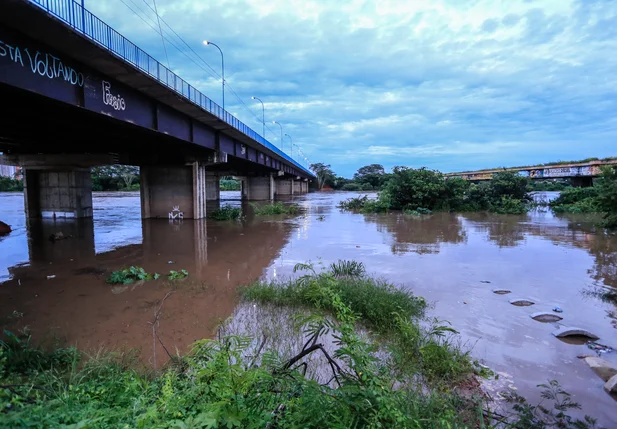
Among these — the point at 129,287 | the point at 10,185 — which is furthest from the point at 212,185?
the point at 10,185

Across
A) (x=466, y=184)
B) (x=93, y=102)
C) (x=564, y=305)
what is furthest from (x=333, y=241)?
(x=466, y=184)

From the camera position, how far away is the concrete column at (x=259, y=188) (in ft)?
181

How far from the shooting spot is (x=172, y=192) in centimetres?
2384

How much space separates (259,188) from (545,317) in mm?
50702

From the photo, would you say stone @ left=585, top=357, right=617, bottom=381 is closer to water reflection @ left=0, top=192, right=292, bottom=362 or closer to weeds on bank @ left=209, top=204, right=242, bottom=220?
water reflection @ left=0, top=192, right=292, bottom=362

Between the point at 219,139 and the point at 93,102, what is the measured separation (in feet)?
39.5

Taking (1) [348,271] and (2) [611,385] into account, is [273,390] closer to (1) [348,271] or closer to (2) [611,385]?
(2) [611,385]

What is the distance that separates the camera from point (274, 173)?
54.1 metres

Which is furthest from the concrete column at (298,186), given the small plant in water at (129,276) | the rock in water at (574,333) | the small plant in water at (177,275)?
the rock in water at (574,333)

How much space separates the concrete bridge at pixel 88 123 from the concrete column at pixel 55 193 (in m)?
0.07

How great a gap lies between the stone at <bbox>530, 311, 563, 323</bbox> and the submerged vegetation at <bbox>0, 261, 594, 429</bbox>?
6.82 ft

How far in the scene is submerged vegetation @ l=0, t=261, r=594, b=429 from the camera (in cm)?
236

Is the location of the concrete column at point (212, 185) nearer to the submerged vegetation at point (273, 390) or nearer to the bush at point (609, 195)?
the bush at point (609, 195)

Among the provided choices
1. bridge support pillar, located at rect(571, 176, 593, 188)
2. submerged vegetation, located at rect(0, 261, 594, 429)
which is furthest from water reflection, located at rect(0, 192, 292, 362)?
bridge support pillar, located at rect(571, 176, 593, 188)
